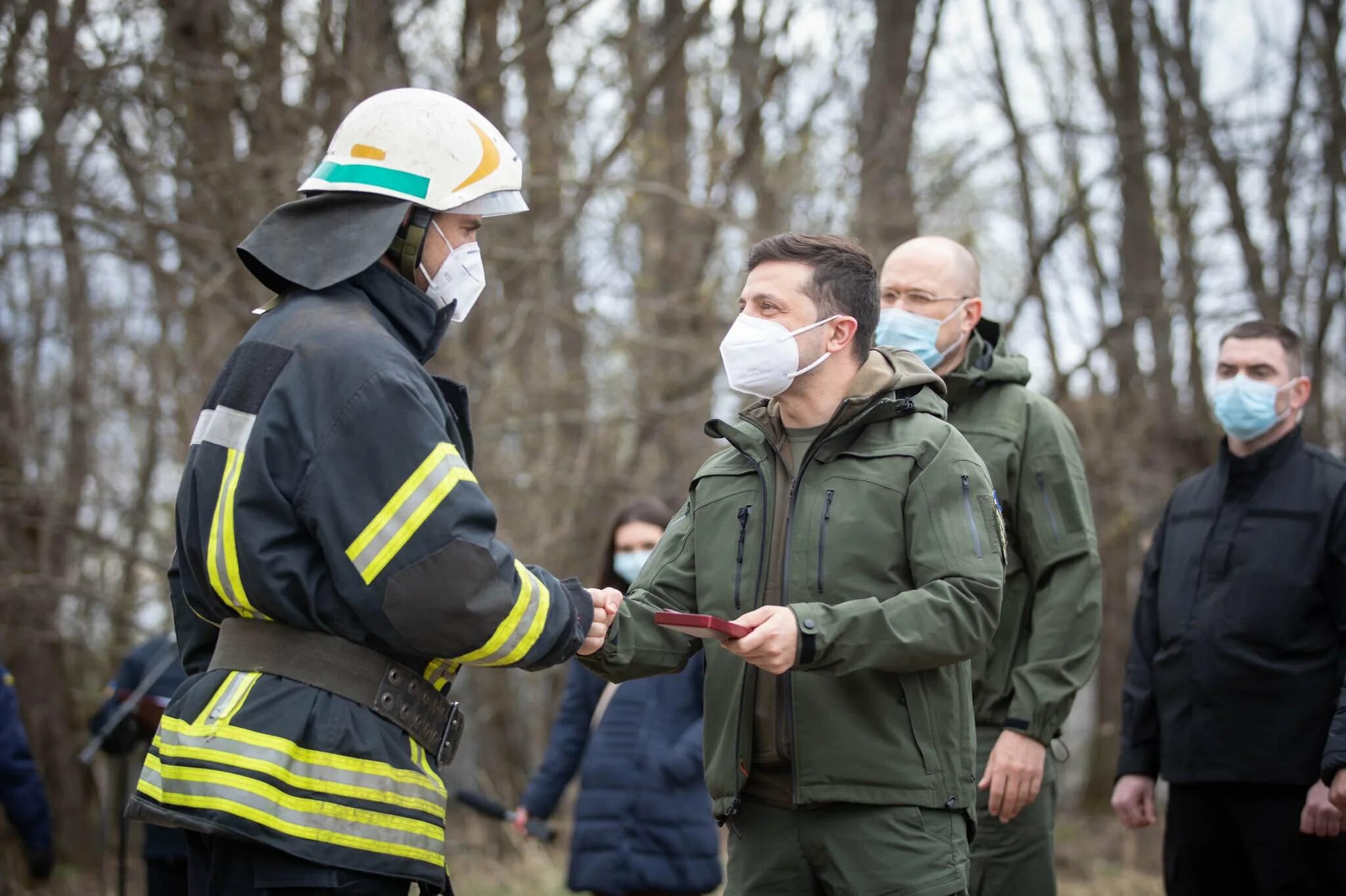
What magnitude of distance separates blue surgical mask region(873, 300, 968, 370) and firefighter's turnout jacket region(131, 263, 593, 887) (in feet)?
6.77

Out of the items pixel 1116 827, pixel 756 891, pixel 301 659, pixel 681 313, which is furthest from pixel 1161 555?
pixel 1116 827

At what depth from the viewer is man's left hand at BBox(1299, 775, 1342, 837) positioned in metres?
4.55

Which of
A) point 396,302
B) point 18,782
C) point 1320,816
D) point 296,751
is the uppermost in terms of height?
point 396,302

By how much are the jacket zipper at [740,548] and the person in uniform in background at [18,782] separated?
4.28 metres

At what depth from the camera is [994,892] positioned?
13.6ft

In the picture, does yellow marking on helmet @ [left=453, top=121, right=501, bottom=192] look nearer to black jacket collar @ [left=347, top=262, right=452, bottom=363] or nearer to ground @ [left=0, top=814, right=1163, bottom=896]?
black jacket collar @ [left=347, top=262, right=452, bottom=363]

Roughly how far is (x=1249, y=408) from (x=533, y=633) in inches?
132

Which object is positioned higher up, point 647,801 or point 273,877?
point 273,877

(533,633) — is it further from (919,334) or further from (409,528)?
(919,334)

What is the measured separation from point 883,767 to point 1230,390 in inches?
109

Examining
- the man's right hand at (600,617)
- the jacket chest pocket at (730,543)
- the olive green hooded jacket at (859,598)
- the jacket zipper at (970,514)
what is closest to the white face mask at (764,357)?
the olive green hooded jacket at (859,598)

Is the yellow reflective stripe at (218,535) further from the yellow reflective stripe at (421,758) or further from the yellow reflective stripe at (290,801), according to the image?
the yellow reflective stripe at (421,758)

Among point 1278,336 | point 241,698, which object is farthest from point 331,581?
point 1278,336

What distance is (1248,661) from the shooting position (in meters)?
4.81
